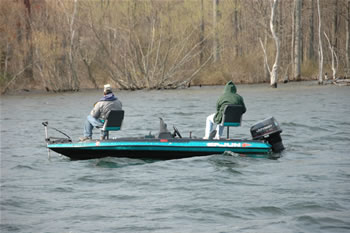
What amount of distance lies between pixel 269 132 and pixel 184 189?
2993 mm

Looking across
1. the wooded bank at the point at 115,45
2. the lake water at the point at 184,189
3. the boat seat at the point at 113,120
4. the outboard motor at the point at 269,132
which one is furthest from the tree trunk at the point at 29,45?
the outboard motor at the point at 269,132

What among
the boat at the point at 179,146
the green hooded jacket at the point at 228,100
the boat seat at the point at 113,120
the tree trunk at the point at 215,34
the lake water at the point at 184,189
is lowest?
the lake water at the point at 184,189

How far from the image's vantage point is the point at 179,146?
14828 millimetres

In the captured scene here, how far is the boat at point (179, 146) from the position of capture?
48.2ft

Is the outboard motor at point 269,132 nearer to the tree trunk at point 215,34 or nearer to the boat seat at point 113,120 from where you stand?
the boat seat at point 113,120

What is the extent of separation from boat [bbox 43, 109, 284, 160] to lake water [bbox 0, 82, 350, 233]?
0.19 metres

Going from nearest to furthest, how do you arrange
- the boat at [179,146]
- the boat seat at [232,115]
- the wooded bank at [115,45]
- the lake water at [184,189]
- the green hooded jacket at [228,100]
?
the lake water at [184,189] → the boat seat at [232,115] → the green hooded jacket at [228,100] → the boat at [179,146] → the wooded bank at [115,45]

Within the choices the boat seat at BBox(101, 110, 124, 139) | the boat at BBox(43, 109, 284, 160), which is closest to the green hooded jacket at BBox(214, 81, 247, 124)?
the boat at BBox(43, 109, 284, 160)

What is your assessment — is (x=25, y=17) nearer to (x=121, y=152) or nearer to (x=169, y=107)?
(x=169, y=107)

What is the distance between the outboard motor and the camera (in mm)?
14742

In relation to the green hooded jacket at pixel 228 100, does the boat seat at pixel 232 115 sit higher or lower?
lower

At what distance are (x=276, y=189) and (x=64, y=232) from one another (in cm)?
419

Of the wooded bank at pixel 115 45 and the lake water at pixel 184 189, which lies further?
the wooded bank at pixel 115 45

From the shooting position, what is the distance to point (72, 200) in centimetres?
1183
